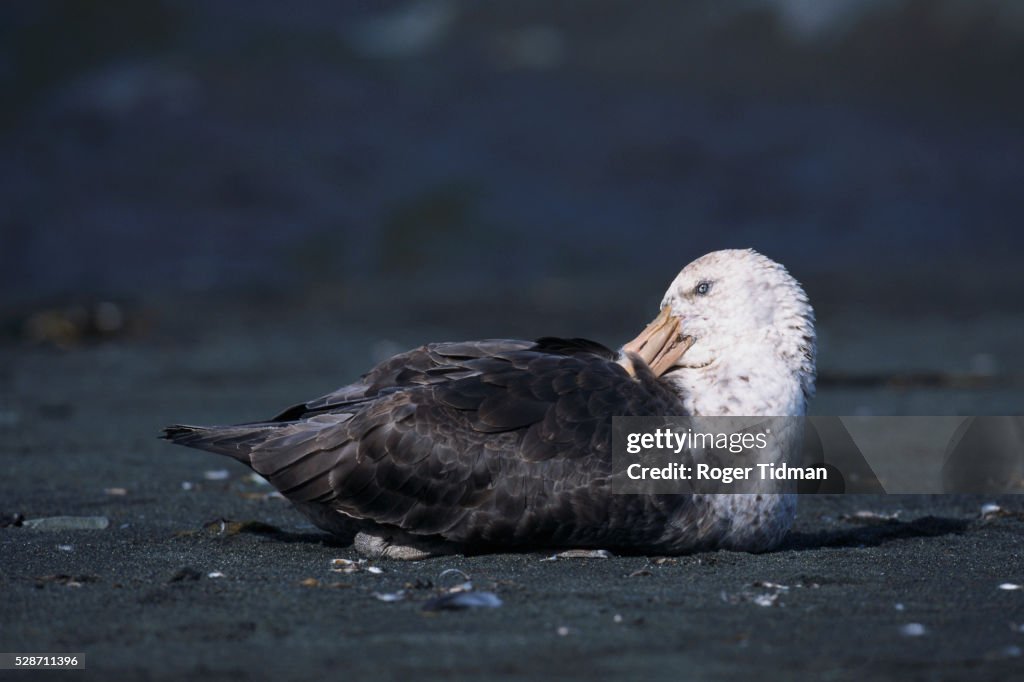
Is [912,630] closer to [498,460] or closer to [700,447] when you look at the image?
[700,447]

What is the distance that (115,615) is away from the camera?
4812 mm

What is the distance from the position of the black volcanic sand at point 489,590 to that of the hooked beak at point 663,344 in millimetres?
969

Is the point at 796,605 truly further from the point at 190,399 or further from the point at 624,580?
the point at 190,399

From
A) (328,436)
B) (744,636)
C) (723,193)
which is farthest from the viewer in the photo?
(723,193)

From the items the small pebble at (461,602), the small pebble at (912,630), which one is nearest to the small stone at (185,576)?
the small pebble at (461,602)

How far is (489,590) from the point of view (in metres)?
5.15

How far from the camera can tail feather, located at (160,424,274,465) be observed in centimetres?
630

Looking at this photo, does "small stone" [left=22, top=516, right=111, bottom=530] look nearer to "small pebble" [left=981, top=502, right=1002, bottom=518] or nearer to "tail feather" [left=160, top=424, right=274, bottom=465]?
"tail feather" [left=160, top=424, right=274, bottom=465]

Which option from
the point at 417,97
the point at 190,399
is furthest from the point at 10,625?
the point at 417,97

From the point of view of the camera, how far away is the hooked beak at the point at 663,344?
643 centimetres

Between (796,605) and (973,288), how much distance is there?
16.3 meters

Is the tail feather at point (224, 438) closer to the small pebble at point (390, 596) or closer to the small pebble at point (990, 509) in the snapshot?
the small pebble at point (390, 596)

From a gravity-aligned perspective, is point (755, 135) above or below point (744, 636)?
above

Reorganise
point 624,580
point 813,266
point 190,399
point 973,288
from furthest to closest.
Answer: point 813,266 → point 973,288 → point 190,399 → point 624,580
